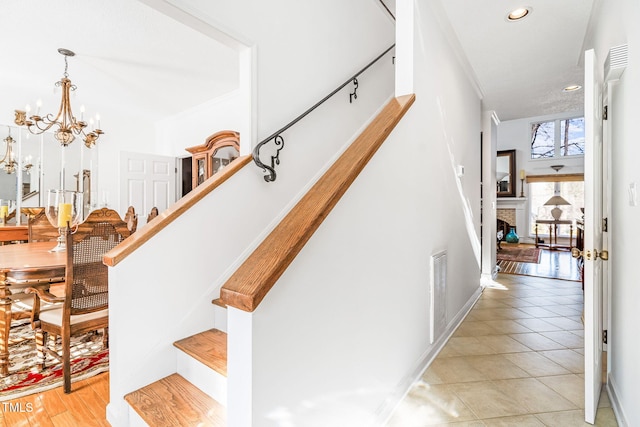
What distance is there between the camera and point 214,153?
4.36 metres

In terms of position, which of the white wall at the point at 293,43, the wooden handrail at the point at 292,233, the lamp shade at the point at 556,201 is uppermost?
the white wall at the point at 293,43

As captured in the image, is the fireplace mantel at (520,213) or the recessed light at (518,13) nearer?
the recessed light at (518,13)

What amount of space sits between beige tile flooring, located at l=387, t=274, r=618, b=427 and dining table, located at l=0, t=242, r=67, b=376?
2.15m

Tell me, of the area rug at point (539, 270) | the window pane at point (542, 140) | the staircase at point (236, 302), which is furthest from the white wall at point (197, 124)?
the window pane at point (542, 140)

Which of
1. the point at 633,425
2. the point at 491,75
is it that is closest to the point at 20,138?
the point at 491,75

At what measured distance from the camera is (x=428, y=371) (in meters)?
2.13

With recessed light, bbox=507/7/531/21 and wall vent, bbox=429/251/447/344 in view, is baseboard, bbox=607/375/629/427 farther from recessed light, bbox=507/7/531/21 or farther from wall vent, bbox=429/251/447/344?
recessed light, bbox=507/7/531/21

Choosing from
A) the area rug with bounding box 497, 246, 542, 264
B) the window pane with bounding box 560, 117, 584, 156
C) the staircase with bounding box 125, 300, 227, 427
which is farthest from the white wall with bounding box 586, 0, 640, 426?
the window pane with bounding box 560, 117, 584, 156

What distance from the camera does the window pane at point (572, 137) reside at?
773cm

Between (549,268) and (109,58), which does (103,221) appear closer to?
(109,58)

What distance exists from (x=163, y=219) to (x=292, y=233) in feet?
3.22

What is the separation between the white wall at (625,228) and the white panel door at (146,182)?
527 cm

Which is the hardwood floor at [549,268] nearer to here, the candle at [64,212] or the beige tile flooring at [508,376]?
the beige tile flooring at [508,376]

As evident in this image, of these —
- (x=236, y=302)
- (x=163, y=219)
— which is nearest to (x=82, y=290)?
(x=163, y=219)
